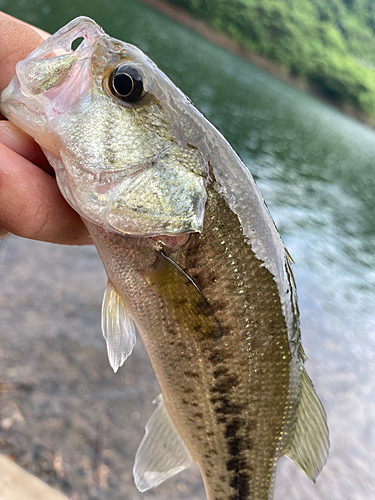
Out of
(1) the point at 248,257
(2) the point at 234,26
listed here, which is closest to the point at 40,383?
(1) the point at 248,257

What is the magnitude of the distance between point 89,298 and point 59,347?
1146mm

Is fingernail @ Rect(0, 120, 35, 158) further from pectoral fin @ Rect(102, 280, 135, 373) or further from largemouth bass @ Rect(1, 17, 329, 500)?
pectoral fin @ Rect(102, 280, 135, 373)

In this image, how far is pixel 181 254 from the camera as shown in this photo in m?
1.68

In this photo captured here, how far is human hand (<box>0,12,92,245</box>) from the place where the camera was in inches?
58.9

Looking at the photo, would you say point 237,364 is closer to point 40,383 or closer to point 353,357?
point 40,383

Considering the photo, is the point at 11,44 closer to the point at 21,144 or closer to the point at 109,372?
the point at 21,144

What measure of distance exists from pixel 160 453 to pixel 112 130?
179 cm

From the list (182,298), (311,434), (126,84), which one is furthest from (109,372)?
(126,84)

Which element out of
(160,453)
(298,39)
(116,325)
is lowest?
(298,39)

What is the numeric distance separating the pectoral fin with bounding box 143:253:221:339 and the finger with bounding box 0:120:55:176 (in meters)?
0.69

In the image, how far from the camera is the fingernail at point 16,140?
4.90ft

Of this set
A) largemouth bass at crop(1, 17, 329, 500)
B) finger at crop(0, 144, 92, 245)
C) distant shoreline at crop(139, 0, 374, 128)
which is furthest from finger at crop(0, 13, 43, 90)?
distant shoreline at crop(139, 0, 374, 128)

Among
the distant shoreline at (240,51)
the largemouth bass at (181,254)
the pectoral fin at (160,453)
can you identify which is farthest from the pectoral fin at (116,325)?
the distant shoreline at (240,51)

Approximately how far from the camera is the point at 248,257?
1.73m
